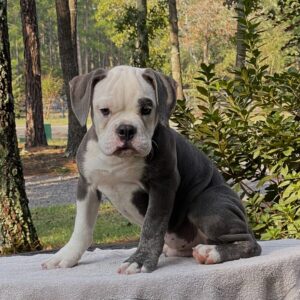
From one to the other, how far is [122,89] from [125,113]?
3.9 inches

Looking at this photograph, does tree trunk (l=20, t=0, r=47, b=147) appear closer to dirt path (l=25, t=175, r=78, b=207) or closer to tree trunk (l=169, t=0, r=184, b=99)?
dirt path (l=25, t=175, r=78, b=207)

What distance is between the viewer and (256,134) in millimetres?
4836

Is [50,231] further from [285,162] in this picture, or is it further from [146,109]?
[146,109]

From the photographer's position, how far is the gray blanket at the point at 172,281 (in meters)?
2.43

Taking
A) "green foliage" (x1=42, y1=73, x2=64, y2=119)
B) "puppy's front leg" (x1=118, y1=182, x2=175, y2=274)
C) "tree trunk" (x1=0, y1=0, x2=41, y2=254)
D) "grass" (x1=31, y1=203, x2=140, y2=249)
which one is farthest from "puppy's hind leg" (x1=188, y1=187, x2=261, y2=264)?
"green foliage" (x1=42, y1=73, x2=64, y2=119)

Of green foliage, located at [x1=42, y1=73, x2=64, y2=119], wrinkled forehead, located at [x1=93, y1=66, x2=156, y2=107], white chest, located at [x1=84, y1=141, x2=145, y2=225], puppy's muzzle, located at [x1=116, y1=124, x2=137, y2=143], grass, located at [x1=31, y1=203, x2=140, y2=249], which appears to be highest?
wrinkled forehead, located at [x1=93, y1=66, x2=156, y2=107]

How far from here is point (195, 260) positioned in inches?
114

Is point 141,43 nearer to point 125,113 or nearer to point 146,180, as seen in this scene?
point 146,180

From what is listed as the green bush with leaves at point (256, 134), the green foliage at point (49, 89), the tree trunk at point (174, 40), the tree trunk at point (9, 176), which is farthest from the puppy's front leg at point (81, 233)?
the green foliage at point (49, 89)

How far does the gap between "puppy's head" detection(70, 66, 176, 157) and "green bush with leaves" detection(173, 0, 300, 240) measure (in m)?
2.04

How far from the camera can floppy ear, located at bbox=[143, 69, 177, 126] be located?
2.68m

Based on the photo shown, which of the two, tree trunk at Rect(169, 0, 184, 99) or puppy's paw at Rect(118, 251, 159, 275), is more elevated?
puppy's paw at Rect(118, 251, 159, 275)

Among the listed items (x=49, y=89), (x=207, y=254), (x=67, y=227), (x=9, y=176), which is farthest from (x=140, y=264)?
(x=49, y=89)

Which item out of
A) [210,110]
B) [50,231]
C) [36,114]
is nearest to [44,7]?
[36,114]
